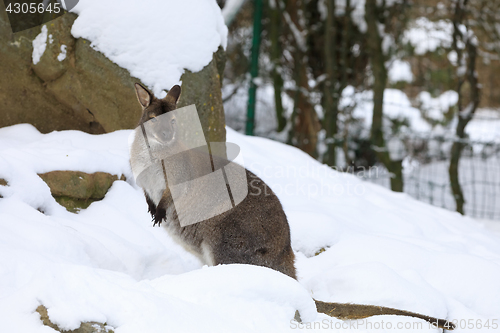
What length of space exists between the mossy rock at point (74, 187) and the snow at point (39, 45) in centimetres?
131

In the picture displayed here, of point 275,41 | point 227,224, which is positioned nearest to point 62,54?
point 227,224

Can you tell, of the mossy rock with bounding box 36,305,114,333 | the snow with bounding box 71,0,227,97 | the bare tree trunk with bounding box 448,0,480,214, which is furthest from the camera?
the bare tree trunk with bounding box 448,0,480,214

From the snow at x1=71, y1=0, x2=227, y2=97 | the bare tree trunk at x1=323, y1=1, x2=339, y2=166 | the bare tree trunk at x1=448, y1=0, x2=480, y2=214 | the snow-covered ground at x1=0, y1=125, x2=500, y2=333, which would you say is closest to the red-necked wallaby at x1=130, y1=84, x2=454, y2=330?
the snow-covered ground at x1=0, y1=125, x2=500, y2=333

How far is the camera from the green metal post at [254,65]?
727 centimetres

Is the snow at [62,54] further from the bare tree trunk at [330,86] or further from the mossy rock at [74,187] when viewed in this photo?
the bare tree trunk at [330,86]

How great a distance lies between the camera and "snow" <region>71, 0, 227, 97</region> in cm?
404

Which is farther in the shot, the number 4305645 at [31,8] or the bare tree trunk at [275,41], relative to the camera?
the bare tree trunk at [275,41]

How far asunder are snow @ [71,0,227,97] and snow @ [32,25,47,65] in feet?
0.86

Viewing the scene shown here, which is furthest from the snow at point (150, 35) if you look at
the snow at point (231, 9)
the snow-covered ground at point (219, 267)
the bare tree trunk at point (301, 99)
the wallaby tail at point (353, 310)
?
the bare tree trunk at point (301, 99)

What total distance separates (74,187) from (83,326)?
1.60 metres

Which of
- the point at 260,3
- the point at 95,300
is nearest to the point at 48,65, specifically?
the point at 95,300

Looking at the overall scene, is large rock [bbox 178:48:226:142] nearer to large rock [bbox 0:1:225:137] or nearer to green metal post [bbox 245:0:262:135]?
large rock [bbox 0:1:225:137]

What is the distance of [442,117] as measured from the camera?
12.0 metres

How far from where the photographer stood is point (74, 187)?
3.38 m
